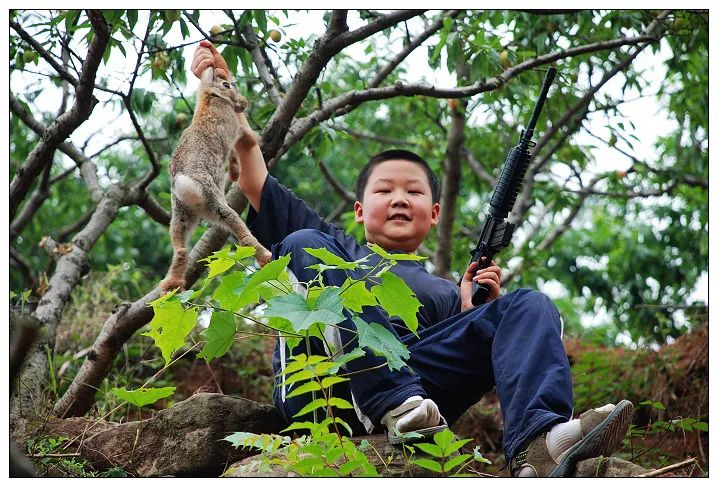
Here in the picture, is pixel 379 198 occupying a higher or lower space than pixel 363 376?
higher

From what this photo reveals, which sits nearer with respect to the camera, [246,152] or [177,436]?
[177,436]

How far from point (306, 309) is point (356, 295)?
7.0 inches

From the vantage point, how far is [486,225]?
347 centimetres

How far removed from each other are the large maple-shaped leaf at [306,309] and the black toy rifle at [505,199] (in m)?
1.16

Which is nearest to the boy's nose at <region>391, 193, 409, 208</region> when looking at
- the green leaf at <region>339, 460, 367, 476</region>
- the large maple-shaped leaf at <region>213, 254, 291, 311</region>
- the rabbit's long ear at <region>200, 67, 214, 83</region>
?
the rabbit's long ear at <region>200, 67, 214, 83</region>

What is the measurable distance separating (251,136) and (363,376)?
1067mm

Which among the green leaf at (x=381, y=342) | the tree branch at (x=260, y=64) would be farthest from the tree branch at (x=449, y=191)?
the green leaf at (x=381, y=342)

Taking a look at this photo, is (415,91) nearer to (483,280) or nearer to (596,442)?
(483,280)

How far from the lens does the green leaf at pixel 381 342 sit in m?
2.43

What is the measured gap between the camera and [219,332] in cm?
270

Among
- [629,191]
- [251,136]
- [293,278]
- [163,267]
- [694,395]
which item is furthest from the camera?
[163,267]

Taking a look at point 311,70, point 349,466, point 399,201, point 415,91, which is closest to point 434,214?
point 399,201

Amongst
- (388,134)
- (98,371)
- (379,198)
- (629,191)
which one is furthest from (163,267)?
(379,198)

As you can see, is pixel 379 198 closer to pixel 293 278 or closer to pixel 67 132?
pixel 293 278
